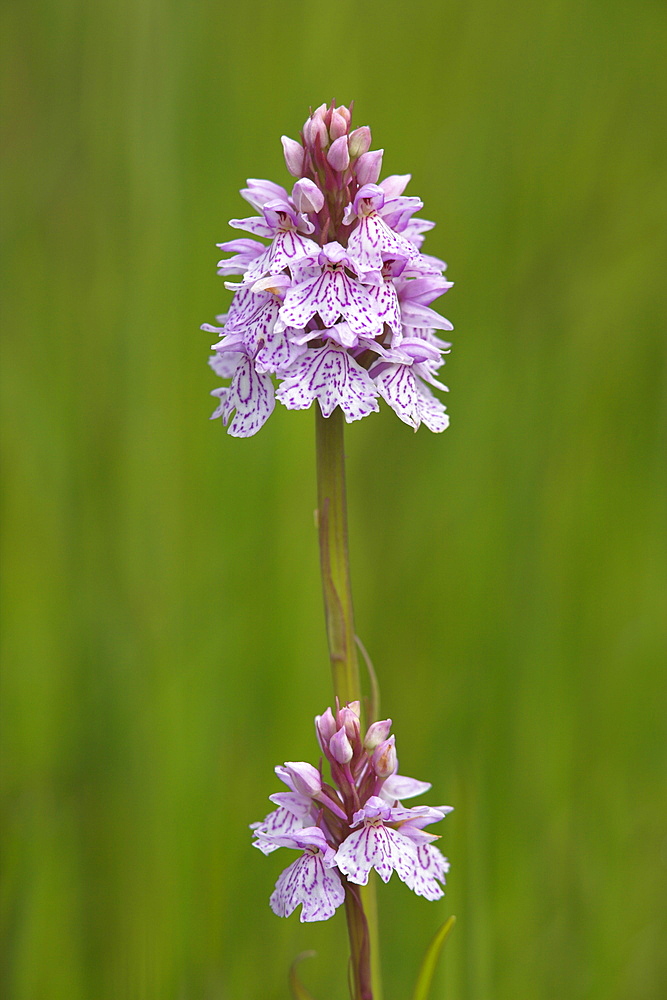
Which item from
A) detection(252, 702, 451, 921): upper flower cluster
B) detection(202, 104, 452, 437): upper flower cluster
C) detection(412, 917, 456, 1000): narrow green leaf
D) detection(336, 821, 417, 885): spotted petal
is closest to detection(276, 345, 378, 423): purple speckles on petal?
detection(202, 104, 452, 437): upper flower cluster

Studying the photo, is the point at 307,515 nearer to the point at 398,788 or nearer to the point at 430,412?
the point at 430,412

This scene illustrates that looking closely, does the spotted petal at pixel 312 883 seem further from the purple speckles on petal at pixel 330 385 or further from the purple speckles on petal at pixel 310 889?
the purple speckles on petal at pixel 330 385

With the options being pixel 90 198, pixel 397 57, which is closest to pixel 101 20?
pixel 90 198

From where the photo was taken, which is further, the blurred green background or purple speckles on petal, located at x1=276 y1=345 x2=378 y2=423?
the blurred green background

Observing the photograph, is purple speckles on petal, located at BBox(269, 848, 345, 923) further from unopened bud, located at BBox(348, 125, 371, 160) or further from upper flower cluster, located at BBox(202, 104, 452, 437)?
unopened bud, located at BBox(348, 125, 371, 160)

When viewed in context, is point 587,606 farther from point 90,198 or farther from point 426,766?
point 90,198
